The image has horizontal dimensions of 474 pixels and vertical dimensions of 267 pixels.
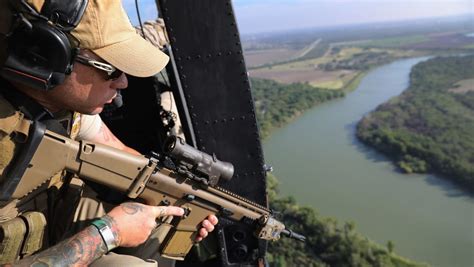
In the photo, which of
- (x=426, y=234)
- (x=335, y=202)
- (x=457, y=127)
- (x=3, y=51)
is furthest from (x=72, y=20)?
(x=457, y=127)

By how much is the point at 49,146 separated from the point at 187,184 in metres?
0.51

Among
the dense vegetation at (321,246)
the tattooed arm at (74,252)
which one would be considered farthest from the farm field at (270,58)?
the tattooed arm at (74,252)

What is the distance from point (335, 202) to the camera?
1644 centimetres

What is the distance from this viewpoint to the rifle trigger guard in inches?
56.5

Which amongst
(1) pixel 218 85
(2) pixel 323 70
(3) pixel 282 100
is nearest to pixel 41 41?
(1) pixel 218 85

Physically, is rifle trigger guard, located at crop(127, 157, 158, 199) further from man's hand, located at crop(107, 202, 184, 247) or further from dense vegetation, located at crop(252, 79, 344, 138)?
dense vegetation, located at crop(252, 79, 344, 138)

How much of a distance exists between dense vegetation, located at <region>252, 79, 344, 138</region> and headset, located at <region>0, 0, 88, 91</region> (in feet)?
70.9

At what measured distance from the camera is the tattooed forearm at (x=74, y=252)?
112 centimetres

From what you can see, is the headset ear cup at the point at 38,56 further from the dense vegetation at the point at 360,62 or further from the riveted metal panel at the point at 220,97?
the dense vegetation at the point at 360,62

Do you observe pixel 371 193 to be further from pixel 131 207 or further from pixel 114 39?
pixel 114 39

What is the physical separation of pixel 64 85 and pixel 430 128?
82.9ft

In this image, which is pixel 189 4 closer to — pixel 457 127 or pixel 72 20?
pixel 72 20

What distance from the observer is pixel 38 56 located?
1.08m

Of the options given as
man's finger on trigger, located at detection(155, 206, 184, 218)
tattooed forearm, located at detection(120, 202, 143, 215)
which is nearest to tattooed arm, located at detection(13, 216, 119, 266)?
tattooed forearm, located at detection(120, 202, 143, 215)
